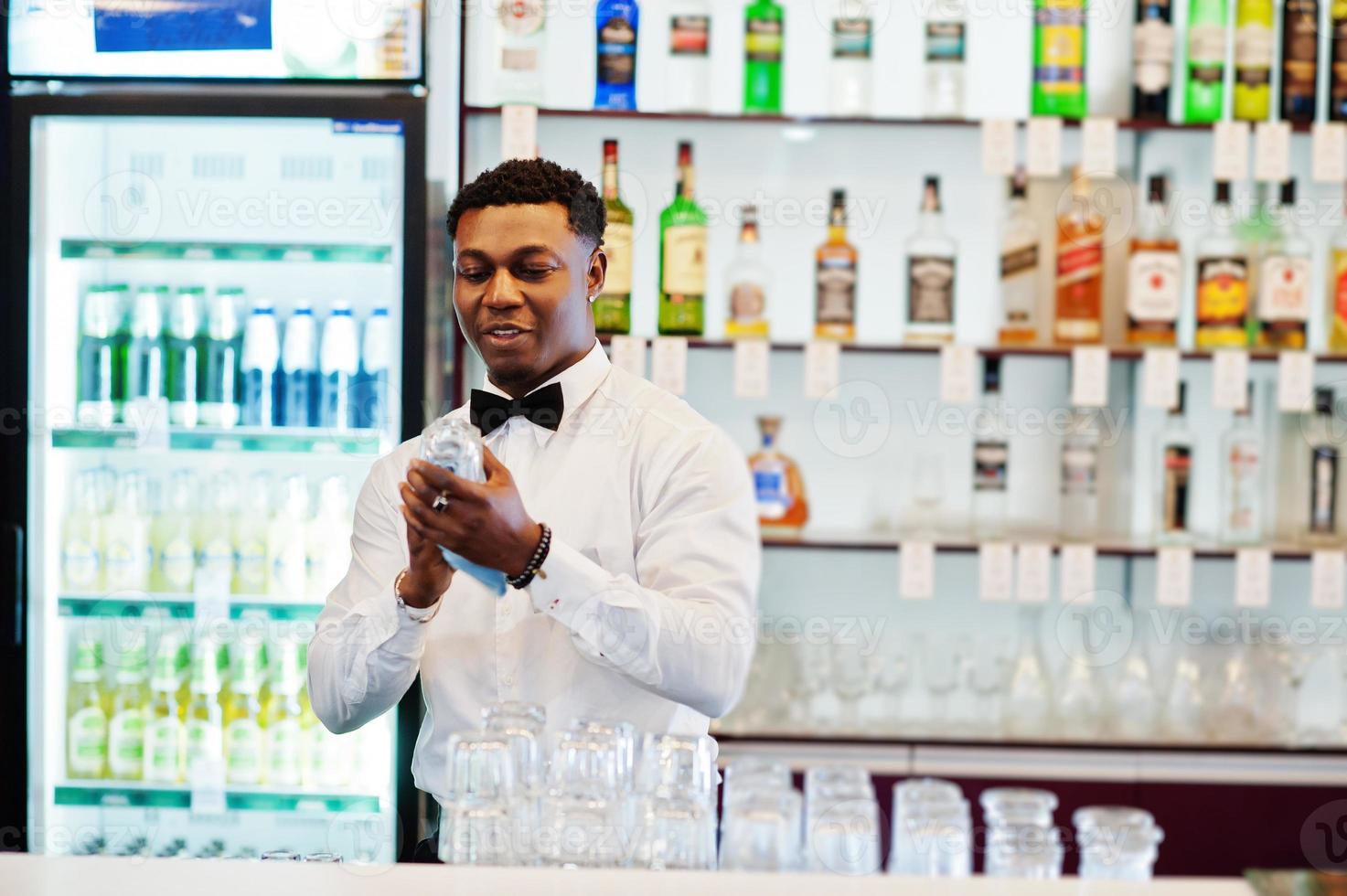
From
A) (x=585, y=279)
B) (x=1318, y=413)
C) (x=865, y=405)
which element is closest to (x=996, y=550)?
(x=865, y=405)

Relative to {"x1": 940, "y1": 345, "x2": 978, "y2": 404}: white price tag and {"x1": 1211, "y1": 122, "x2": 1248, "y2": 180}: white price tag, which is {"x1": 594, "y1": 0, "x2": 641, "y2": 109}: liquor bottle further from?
{"x1": 1211, "y1": 122, "x2": 1248, "y2": 180}: white price tag

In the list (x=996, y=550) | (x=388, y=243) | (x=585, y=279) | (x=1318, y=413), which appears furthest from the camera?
(x=1318, y=413)

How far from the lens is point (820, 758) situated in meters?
3.14

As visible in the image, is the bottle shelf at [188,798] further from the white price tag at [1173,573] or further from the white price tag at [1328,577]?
the white price tag at [1328,577]

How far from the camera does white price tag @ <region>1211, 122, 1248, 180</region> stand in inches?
124

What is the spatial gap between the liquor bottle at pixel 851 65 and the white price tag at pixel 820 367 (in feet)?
1.93

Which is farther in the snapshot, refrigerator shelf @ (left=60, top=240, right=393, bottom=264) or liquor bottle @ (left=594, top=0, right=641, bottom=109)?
liquor bottle @ (left=594, top=0, right=641, bottom=109)

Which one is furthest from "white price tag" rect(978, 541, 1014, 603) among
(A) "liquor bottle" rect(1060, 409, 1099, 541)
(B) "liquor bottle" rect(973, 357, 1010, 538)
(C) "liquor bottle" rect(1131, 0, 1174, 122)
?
(C) "liquor bottle" rect(1131, 0, 1174, 122)

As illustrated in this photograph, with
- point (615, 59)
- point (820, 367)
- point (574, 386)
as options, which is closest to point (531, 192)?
point (574, 386)

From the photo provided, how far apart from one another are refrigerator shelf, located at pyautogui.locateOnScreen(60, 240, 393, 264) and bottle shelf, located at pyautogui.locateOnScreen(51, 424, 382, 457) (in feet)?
1.20

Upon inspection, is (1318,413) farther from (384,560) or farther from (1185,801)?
(384,560)

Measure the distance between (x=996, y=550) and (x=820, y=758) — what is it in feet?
2.10

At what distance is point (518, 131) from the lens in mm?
3072

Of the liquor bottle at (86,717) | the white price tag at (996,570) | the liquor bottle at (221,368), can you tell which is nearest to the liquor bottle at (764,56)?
the white price tag at (996,570)
